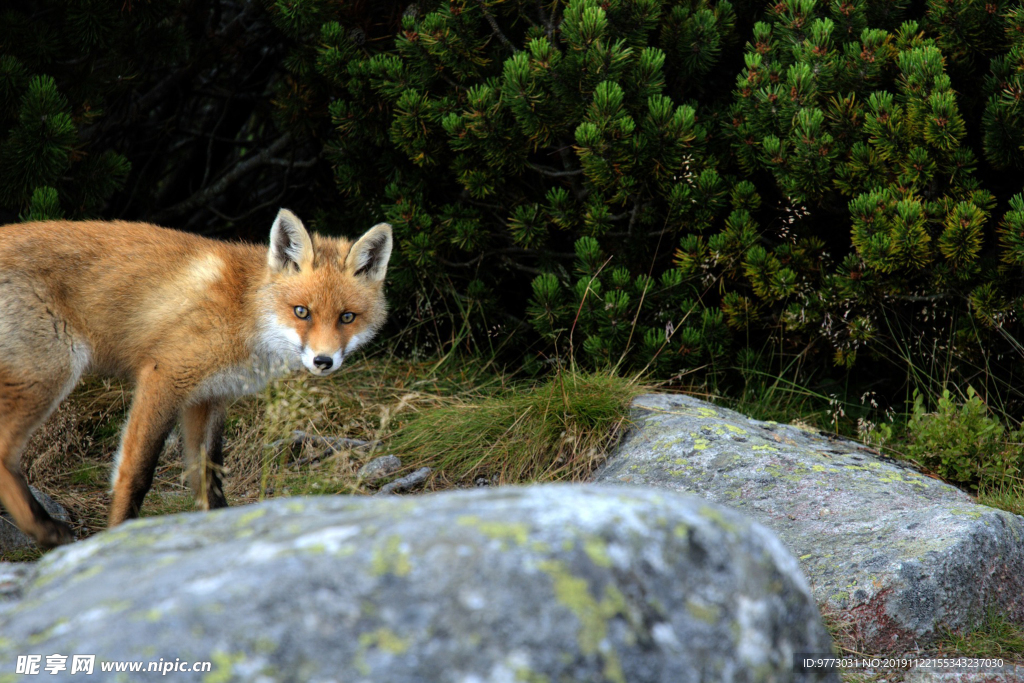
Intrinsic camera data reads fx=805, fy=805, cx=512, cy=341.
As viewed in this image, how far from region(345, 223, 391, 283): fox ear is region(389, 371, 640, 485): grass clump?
0.89 metres

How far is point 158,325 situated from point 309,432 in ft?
4.13

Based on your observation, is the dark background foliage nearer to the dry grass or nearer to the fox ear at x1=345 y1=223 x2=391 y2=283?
the dry grass

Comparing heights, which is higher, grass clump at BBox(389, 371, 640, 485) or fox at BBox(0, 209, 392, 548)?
fox at BBox(0, 209, 392, 548)

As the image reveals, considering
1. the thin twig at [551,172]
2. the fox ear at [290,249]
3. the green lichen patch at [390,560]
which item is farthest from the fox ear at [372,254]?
the green lichen patch at [390,560]

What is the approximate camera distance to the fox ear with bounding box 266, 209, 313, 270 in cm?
375

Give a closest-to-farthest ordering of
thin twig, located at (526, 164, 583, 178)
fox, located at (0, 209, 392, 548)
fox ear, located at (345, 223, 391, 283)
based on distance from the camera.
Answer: fox, located at (0, 209, 392, 548) < fox ear, located at (345, 223, 391, 283) < thin twig, located at (526, 164, 583, 178)

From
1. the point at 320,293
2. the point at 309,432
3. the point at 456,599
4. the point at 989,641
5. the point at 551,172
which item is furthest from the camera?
the point at 551,172

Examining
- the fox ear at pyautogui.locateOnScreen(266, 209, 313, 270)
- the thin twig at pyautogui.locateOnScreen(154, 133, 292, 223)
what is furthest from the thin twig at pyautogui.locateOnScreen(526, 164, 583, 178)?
the thin twig at pyautogui.locateOnScreen(154, 133, 292, 223)

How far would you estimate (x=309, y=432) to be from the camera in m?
4.56

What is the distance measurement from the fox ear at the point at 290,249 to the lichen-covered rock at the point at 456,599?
7.62 feet

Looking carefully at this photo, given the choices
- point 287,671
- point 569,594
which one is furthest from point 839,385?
point 287,671

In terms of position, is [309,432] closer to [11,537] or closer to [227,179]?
[11,537]

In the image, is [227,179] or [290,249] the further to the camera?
[227,179]

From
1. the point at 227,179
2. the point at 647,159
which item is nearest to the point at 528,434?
the point at 647,159
